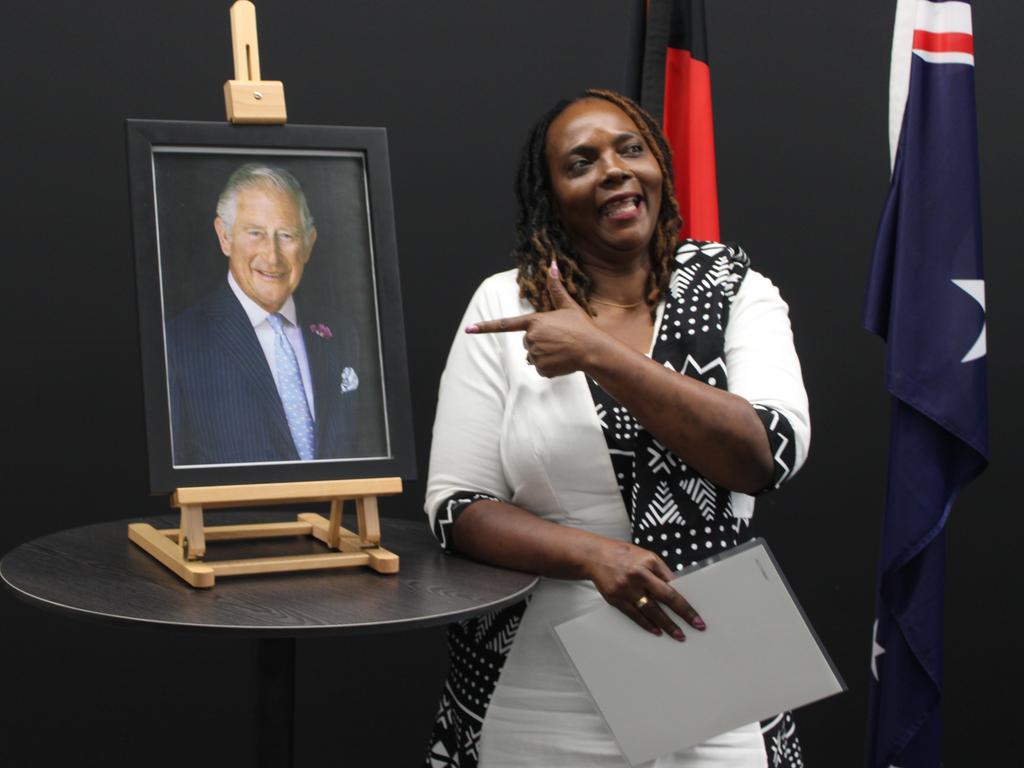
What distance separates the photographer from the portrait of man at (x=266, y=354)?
1.78 meters

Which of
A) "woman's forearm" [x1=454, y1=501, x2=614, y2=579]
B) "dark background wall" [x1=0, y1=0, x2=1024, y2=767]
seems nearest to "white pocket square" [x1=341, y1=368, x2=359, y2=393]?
"woman's forearm" [x1=454, y1=501, x2=614, y2=579]

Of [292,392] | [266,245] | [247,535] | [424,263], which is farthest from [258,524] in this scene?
[424,263]

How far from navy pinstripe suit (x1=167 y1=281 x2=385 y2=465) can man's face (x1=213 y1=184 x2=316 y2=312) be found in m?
0.04

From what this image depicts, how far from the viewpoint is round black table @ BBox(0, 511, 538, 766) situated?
4.99 feet

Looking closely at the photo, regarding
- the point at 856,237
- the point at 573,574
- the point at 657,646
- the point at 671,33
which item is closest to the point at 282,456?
the point at 573,574

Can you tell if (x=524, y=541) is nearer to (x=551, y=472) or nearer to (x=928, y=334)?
(x=551, y=472)

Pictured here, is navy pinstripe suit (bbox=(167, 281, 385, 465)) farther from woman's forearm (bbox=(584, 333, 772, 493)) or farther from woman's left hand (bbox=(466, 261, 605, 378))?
woman's forearm (bbox=(584, 333, 772, 493))

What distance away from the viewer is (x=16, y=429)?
2.79 m

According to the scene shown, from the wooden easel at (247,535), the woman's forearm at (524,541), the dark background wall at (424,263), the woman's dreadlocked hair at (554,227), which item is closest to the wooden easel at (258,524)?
the wooden easel at (247,535)

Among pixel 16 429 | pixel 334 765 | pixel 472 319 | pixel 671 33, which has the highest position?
pixel 671 33

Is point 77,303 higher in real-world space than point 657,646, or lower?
higher

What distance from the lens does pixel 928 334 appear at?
93.7 inches

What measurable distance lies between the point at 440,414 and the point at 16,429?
49.4 inches

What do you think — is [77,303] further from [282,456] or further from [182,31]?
[282,456]
